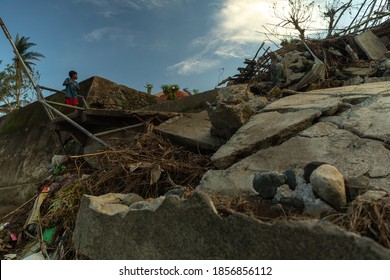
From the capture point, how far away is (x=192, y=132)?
334 cm

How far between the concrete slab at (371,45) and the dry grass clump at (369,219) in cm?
395

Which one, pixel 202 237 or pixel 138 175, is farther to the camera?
pixel 138 175

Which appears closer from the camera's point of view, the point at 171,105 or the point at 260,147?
the point at 260,147

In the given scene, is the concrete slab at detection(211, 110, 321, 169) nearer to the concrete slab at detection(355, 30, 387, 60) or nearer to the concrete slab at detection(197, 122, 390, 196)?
the concrete slab at detection(197, 122, 390, 196)

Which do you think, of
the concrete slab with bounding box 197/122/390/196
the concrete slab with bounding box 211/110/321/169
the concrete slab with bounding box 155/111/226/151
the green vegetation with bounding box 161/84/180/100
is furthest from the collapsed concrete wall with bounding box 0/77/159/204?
the concrete slab with bounding box 197/122/390/196

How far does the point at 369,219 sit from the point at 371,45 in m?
4.41

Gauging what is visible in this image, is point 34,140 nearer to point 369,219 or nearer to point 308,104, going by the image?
point 308,104

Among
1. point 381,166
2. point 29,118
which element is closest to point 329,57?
point 381,166

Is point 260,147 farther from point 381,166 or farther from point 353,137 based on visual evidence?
point 381,166

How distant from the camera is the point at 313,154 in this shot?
6.91ft

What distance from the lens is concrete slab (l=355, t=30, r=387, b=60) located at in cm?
466

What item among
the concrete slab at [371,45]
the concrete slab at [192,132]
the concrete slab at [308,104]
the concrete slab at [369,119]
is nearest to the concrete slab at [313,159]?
the concrete slab at [369,119]

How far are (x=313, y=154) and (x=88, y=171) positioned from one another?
9.11ft

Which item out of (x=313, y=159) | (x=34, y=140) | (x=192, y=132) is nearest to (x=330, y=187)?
(x=313, y=159)
